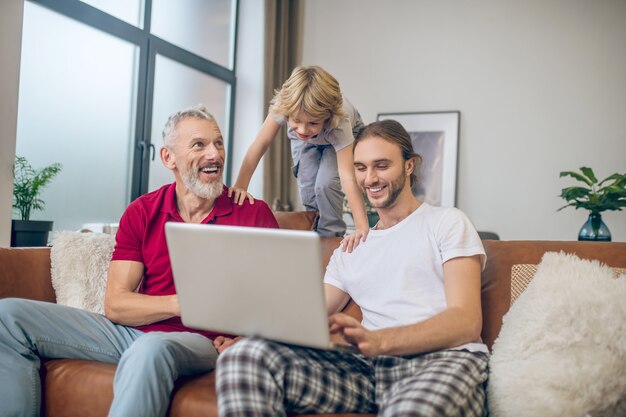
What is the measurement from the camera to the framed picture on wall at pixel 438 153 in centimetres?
477

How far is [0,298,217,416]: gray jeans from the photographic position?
4.79 feet

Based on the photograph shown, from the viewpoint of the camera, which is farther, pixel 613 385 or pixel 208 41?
pixel 208 41

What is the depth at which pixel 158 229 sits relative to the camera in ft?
6.47

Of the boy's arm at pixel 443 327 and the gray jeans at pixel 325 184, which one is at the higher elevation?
the gray jeans at pixel 325 184

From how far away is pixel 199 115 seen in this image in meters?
2.07

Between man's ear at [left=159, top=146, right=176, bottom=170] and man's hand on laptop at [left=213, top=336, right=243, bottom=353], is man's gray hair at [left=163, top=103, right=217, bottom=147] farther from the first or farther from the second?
man's hand on laptop at [left=213, top=336, right=243, bottom=353]

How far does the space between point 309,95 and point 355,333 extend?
44.8 inches

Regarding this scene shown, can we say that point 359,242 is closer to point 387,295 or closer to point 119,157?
point 387,295

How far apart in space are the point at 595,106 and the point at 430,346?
12.1 ft

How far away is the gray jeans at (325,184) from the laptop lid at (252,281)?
4.95 feet

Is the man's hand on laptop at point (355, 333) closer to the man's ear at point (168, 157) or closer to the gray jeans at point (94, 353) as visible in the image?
the gray jeans at point (94, 353)

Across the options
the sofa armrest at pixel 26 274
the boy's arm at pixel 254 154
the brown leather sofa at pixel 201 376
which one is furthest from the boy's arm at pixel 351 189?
the sofa armrest at pixel 26 274

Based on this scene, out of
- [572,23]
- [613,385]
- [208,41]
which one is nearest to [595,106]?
[572,23]

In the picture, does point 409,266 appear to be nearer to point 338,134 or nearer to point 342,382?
point 342,382
